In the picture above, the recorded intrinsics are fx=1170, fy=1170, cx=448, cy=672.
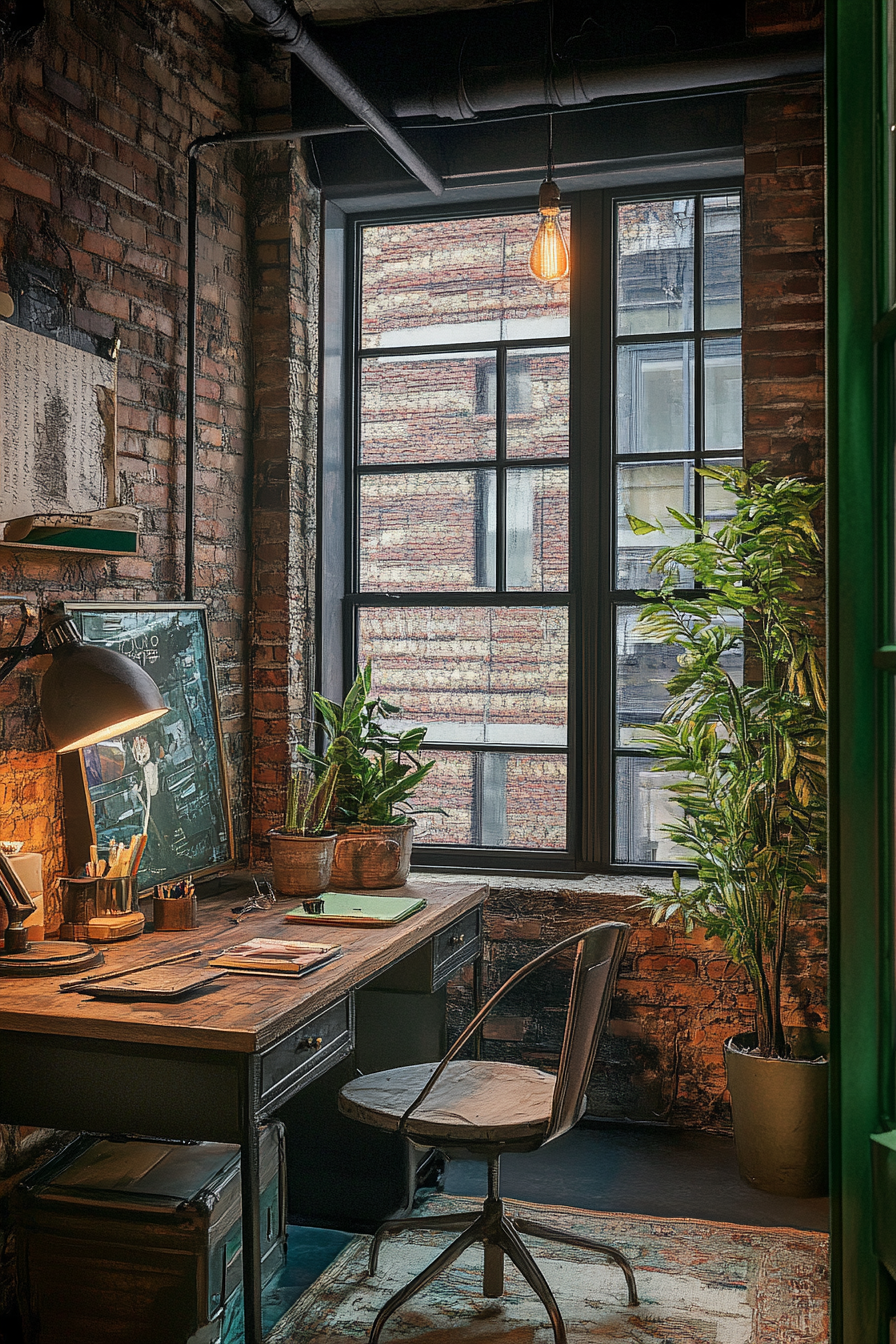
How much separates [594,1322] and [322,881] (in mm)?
1285

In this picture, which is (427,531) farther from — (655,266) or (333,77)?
(333,77)

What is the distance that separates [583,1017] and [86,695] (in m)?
1.26

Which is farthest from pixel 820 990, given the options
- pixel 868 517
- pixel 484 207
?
pixel 484 207

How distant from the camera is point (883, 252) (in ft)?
4.54

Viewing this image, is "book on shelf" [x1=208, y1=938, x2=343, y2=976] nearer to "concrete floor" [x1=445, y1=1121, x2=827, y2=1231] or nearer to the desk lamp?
the desk lamp

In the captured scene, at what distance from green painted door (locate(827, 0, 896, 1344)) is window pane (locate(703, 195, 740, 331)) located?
265 cm

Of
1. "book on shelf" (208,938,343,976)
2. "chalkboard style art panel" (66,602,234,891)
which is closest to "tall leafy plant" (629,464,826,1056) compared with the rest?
"book on shelf" (208,938,343,976)

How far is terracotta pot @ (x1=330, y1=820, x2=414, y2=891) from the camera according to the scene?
339cm

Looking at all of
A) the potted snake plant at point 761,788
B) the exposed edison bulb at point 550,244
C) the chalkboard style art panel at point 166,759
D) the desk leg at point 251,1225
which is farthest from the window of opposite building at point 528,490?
the desk leg at point 251,1225

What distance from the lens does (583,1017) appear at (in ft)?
8.33

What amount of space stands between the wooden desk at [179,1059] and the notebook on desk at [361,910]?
47 centimetres

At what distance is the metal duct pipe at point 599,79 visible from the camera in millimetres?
3406

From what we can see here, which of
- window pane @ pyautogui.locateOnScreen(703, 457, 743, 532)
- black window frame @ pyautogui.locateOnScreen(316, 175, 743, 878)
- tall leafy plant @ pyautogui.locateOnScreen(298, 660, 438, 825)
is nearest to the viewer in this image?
tall leafy plant @ pyautogui.locateOnScreen(298, 660, 438, 825)

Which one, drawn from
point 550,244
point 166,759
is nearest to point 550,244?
point 550,244
